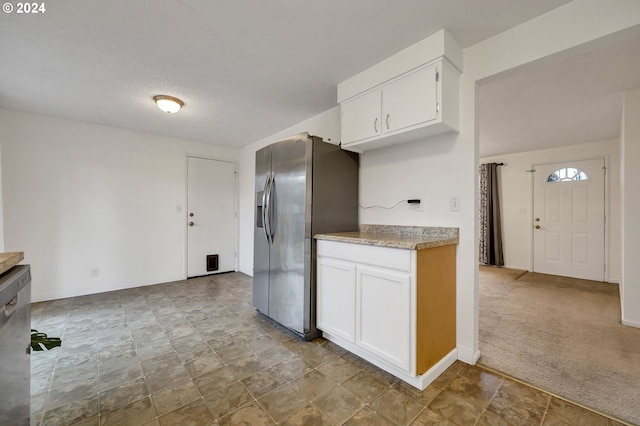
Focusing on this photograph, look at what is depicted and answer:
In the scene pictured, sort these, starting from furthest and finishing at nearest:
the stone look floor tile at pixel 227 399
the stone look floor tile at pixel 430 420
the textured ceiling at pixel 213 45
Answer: the textured ceiling at pixel 213 45 < the stone look floor tile at pixel 227 399 < the stone look floor tile at pixel 430 420

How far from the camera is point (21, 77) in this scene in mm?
2357

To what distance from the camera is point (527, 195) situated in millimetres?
5016

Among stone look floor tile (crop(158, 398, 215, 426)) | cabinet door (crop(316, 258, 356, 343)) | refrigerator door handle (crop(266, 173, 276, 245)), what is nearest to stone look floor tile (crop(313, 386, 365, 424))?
cabinet door (crop(316, 258, 356, 343))

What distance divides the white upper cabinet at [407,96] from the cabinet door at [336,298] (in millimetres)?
1109

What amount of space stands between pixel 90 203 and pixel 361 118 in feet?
12.3

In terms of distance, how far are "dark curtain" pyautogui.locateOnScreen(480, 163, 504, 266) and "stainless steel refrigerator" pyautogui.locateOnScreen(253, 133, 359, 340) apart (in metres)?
4.03

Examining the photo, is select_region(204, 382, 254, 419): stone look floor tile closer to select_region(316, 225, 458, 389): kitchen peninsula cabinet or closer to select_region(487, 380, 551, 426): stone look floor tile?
select_region(316, 225, 458, 389): kitchen peninsula cabinet

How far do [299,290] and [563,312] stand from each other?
2.97 meters

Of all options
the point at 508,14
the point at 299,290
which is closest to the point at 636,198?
the point at 508,14

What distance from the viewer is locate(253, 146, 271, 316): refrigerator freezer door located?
9.02 ft

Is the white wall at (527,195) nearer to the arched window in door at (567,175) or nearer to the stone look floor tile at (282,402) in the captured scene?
the arched window in door at (567,175)

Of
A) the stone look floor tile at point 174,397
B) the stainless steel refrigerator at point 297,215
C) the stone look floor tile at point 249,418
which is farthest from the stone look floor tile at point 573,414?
the stone look floor tile at point 174,397

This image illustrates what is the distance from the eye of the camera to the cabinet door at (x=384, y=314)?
1.68 m

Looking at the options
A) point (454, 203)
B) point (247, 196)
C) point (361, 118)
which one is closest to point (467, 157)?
point (454, 203)
